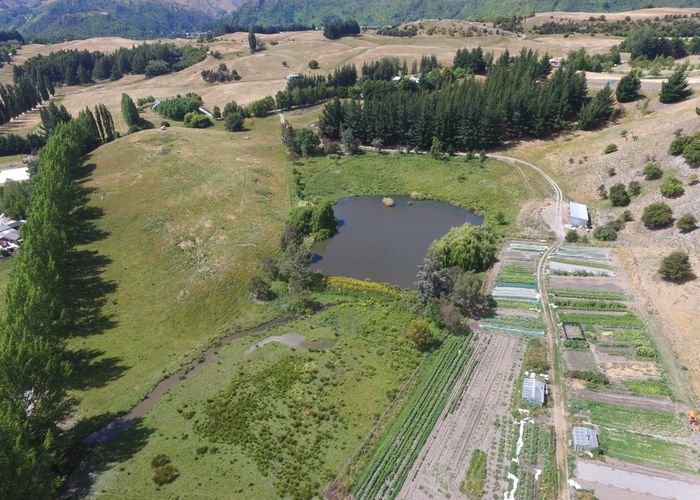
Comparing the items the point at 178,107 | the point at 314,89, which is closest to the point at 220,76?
the point at 178,107

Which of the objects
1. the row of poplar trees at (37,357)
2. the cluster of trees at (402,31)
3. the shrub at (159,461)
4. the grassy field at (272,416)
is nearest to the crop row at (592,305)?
the grassy field at (272,416)

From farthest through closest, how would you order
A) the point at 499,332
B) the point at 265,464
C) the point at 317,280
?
the point at 317,280
the point at 499,332
the point at 265,464

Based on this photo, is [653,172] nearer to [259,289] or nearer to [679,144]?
[679,144]

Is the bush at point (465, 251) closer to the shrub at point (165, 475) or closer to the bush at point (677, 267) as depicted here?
the bush at point (677, 267)

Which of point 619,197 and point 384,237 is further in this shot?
point 384,237

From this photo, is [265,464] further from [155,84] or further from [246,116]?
[155,84]

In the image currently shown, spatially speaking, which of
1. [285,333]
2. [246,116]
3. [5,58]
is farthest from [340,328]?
[5,58]

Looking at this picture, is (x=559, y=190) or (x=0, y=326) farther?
(x=559, y=190)
